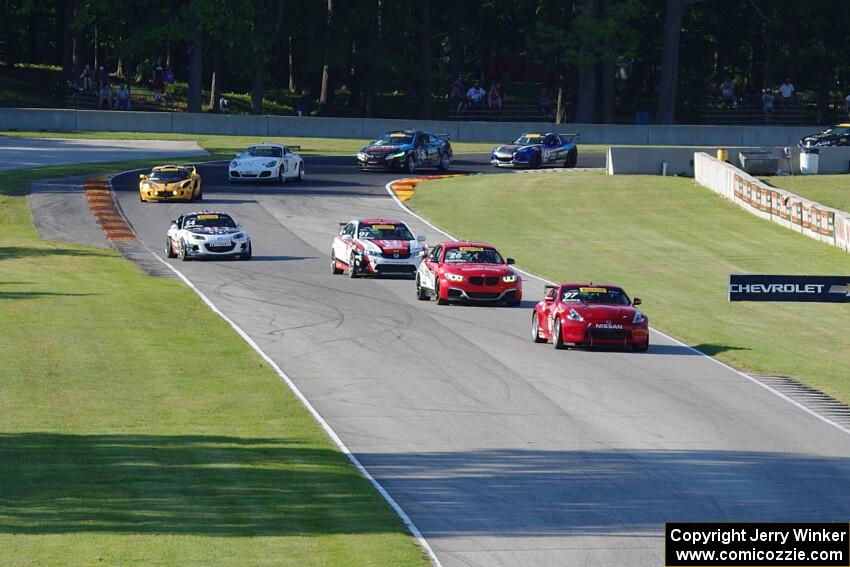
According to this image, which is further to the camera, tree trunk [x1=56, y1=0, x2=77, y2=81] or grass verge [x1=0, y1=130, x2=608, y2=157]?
tree trunk [x1=56, y1=0, x2=77, y2=81]

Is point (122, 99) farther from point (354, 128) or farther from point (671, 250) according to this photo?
point (671, 250)

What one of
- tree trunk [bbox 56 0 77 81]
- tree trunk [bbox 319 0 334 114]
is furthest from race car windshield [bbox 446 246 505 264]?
tree trunk [bbox 56 0 77 81]

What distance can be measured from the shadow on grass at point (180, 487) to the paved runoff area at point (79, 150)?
4131 centimetres

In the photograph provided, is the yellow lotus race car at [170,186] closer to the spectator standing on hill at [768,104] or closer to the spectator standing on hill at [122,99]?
the spectator standing on hill at [122,99]

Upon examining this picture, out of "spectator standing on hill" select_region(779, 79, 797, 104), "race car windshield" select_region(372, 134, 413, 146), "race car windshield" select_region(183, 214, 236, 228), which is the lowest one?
"race car windshield" select_region(183, 214, 236, 228)

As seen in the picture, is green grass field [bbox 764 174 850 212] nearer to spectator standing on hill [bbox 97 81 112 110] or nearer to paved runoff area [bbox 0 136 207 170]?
paved runoff area [bbox 0 136 207 170]

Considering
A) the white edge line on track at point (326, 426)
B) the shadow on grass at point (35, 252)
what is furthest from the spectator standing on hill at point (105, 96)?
the white edge line on track at point (326, 426)

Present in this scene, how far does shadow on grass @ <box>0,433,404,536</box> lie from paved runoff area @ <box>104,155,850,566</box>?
777 millimetres

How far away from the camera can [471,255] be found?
32.7 metres

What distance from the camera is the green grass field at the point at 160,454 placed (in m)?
14.5

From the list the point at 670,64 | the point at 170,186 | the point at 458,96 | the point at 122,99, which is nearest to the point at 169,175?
Answer: the point at 170,186

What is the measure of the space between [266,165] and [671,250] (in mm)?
17685

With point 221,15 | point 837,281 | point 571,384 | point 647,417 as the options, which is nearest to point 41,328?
point 571,384

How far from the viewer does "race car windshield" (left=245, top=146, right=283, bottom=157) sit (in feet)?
187
